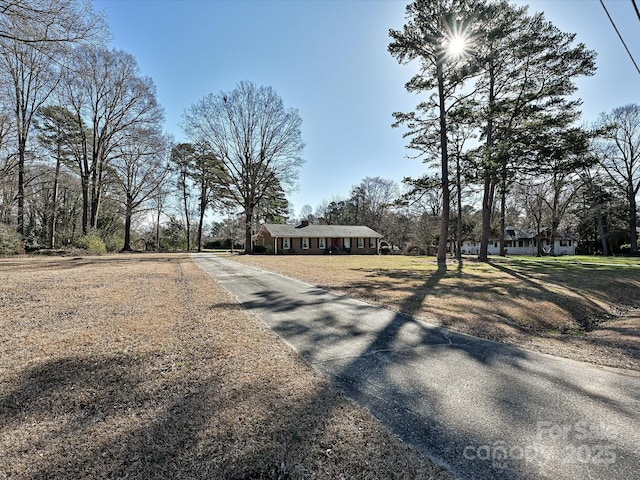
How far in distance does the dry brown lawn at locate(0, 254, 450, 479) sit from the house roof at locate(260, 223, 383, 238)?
2833cm

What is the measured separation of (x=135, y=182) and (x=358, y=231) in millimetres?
24783

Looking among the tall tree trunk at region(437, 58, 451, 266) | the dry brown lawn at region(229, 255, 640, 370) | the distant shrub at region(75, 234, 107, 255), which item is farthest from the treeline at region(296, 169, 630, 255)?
the distant shrub at region(75, 234, 107, 255)

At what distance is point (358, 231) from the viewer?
124 ft

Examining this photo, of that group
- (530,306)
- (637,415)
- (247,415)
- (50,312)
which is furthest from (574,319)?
(50,312)

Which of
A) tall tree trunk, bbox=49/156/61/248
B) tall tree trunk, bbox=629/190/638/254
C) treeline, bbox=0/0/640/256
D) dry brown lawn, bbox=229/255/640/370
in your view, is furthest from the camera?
tall tree trunk, bbox=629/190/638/254

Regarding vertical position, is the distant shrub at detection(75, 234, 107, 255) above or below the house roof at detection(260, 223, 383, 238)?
below

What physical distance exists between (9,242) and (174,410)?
23389 millimetres

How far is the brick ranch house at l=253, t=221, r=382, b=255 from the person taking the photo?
33.5m

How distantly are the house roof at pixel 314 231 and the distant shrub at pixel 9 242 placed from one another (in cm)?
1941

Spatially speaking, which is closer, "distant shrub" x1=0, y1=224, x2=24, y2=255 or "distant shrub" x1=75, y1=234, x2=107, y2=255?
"distant shrub" x1=0, y1=224, x2=24, y2=255

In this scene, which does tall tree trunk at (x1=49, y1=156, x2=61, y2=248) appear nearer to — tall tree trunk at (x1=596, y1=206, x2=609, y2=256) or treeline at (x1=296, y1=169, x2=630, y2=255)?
treeline at (x1=296, y1=169, x2=630, y2=255)

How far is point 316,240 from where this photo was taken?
1393 inches

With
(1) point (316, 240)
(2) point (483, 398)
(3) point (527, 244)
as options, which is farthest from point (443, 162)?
(3) point (527, 244)

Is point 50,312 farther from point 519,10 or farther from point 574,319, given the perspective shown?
point 519,10
